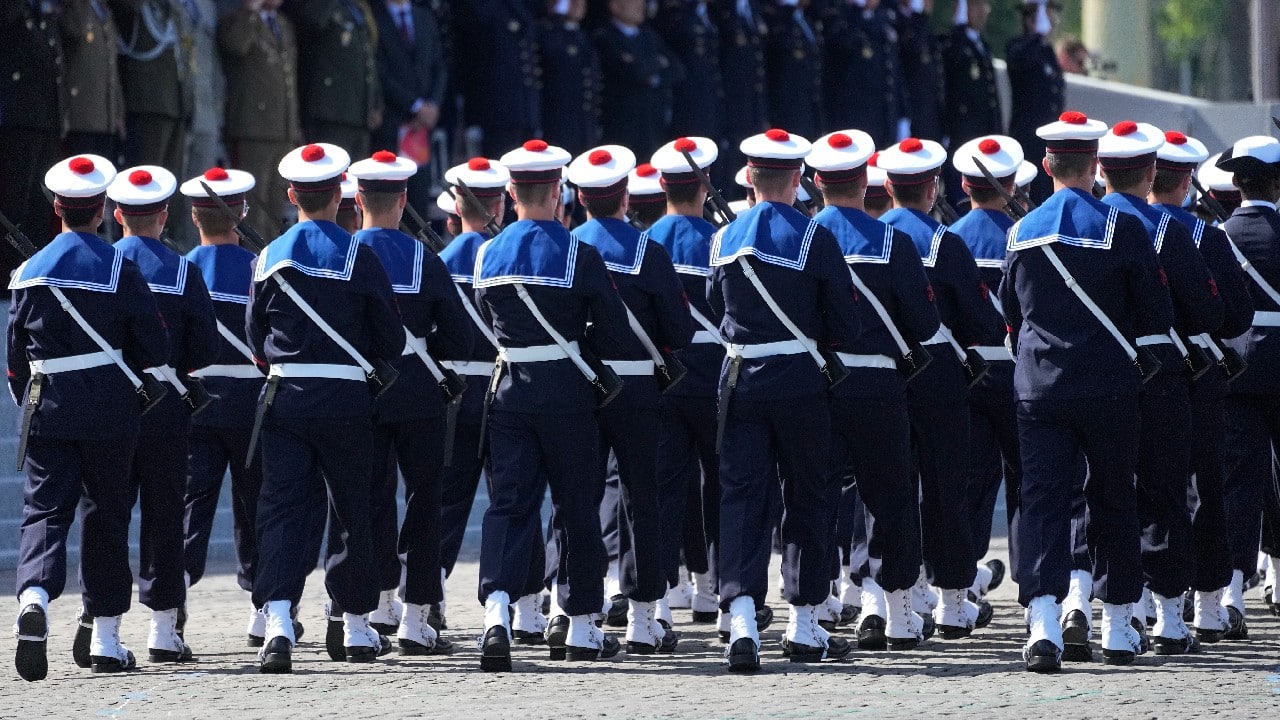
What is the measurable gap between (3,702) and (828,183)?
3.38 m

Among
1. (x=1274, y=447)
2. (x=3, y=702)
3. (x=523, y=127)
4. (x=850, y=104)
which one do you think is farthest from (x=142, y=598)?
(x=850, y=104)

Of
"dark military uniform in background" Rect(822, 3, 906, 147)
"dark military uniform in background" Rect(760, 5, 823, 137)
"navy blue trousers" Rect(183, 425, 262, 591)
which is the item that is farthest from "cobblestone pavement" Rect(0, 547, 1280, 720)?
"dark military uniform in background" Rect(822, 3, 906, 147)

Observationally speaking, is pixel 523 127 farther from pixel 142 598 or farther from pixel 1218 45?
pixel 1218 45

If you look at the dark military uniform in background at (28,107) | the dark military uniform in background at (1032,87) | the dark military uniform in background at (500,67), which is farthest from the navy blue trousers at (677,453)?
the dark military uniform in background at (1032,87)

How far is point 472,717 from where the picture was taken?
25.9ft

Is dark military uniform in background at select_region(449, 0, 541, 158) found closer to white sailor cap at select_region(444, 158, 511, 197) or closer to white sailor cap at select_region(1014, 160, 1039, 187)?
white sailor cap at select_region(444, 158, 511, 197)

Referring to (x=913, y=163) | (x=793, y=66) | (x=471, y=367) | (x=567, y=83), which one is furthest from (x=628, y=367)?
(x=793, y=66)

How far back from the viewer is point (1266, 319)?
32.3 ft

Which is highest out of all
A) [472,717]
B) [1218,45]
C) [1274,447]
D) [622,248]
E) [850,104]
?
[1218,45]

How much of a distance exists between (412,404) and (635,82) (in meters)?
7.66

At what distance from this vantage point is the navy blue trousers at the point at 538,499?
8.99 meters

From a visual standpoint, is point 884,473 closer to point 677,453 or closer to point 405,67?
point 677,453

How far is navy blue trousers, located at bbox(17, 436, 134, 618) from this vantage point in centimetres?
895

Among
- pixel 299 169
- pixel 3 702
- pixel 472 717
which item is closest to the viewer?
pixel 472 717
